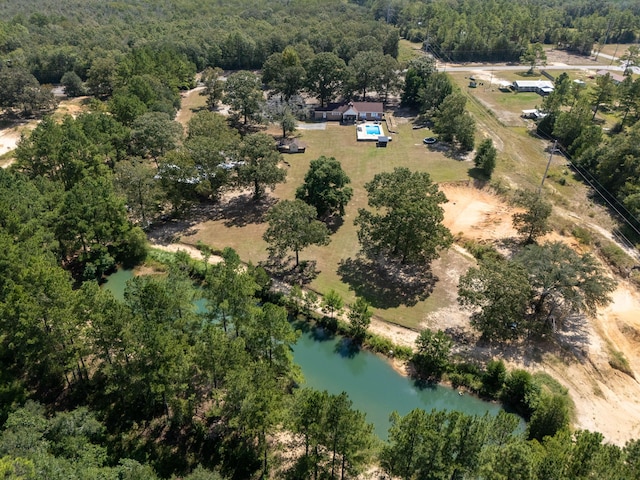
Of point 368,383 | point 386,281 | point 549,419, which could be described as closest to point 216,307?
point 368,383

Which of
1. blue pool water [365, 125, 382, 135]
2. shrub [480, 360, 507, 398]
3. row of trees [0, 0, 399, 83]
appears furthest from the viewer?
row of trees [0, 0, 399, 83]

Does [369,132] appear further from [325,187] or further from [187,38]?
[187,38]

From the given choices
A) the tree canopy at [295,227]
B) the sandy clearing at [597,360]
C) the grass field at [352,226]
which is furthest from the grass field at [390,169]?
the tree canopy at [295,227]

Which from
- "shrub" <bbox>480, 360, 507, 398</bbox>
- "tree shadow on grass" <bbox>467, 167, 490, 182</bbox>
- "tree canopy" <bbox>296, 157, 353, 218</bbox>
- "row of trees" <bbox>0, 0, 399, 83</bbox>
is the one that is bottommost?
"shrub" <bbox>480, 360, 507, 398</bbox>

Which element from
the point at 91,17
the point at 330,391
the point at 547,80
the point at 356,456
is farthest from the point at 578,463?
the point at 91,17

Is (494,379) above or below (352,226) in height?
above

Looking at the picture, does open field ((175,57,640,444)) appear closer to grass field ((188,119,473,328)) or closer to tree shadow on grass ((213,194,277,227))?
grass field ((188,119,473,328))

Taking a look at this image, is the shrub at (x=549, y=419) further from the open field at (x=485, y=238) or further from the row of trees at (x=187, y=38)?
the row of trees at (x=187, y=38)

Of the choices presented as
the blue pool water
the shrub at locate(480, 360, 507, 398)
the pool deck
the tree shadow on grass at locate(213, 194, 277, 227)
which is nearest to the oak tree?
the shrub at locate(480, 360, 507, 398)
